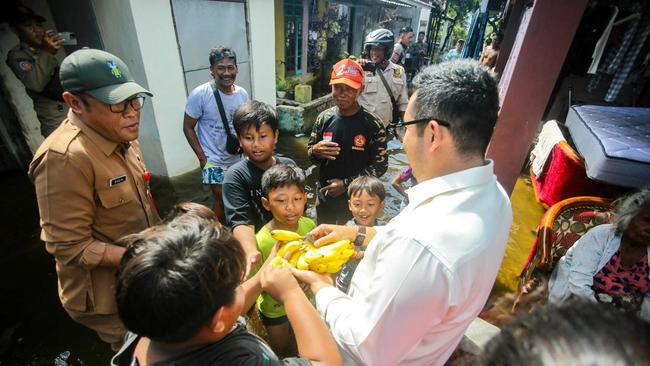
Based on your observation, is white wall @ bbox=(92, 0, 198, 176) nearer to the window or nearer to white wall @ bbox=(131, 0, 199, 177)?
white wall @ bbox=(131, 0, 199, 177)

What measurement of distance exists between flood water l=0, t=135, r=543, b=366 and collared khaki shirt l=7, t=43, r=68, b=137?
64.7 inches

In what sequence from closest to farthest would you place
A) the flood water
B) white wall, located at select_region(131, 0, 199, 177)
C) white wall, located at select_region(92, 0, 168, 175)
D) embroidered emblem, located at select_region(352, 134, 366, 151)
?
the flood water → embroidered emblem, located at select_region(352, 134, 366, 151) → white wall, located at select_region(92, 0, 168, 175) → white wall, located at select_region(131, 0, 199, 177)

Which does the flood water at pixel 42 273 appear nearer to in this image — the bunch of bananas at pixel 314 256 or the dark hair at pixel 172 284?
the bunch of bananas at pixel 314 256

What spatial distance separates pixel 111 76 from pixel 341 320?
187 cm

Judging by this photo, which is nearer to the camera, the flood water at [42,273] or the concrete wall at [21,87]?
the flood water at [42,273]

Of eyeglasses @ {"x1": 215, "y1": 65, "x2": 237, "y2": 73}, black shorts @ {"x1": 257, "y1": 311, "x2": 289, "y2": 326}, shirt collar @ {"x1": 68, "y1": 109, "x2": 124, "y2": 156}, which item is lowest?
black shorts @ {"x1": 257, "y1": 311, "x2": 289, "y2": 326}

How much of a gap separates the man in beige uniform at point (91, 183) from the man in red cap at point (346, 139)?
5.67 ft

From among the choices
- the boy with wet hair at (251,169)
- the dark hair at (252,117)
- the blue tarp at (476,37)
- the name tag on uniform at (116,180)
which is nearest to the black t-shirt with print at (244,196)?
the boy with wet hair at (251,169)

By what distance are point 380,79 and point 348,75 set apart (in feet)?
5.93

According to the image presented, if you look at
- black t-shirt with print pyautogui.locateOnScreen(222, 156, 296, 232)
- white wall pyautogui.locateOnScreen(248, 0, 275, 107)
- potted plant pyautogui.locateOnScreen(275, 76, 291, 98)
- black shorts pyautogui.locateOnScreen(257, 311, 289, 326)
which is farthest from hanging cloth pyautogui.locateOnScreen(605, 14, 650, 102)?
potted plant pyautogui.locateOnScreen(275, 76, 291, 98)

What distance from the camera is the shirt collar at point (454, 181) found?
1.20 m

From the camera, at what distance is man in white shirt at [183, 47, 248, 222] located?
3.68m

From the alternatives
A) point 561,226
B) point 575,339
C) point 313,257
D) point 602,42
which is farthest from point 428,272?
point 602,42

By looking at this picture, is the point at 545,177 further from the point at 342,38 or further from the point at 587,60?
the point at 342,38
